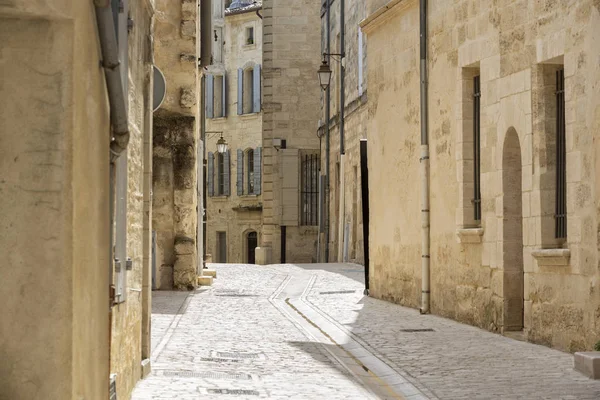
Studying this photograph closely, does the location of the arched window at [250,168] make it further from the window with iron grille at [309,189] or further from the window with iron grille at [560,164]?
the window with iron grille at [560,164]

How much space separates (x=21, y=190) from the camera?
5.51 metres

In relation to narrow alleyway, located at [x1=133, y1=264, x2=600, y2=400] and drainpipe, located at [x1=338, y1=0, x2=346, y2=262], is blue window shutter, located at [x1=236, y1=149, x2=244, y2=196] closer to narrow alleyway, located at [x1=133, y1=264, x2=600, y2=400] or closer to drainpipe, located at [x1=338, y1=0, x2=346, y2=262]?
drainpipe, located at [x1=338, y1=0, x2=346, y2=262]

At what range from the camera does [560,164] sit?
12680mm

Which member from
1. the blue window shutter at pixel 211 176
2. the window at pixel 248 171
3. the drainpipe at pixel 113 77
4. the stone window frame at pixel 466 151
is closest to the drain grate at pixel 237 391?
the drainpipe at pixel 113 77

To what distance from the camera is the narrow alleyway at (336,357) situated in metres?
9.47

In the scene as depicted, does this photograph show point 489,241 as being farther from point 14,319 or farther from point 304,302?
point 14,319

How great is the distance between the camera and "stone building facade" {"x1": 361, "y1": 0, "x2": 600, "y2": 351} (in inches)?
461

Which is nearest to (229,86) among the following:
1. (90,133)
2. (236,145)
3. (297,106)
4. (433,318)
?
(236,145)

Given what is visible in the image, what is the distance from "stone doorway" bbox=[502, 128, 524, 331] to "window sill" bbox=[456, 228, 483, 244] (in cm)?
76

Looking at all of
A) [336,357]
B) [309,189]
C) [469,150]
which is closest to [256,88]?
[309,189]

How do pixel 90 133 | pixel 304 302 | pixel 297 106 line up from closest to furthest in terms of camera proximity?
pixel 90 133 → pixel 304 302 → pixel 297 106

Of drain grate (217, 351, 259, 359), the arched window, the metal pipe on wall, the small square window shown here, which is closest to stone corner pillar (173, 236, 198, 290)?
drain grate (217, 351, 259, 359)

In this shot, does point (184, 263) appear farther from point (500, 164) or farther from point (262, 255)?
point (262, 255)

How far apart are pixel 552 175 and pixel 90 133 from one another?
7681mm
